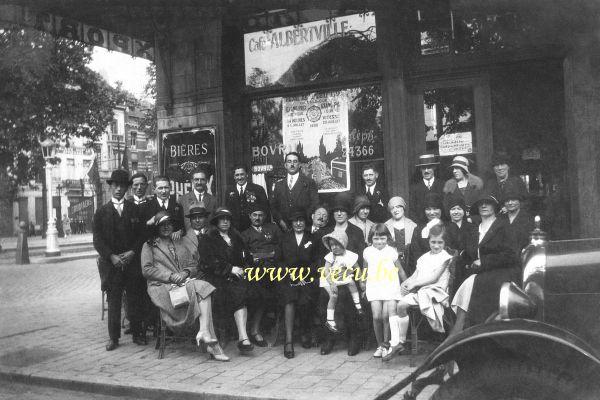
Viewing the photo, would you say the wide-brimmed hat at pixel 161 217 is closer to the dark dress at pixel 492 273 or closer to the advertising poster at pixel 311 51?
the advertising poster at pixel 311 51

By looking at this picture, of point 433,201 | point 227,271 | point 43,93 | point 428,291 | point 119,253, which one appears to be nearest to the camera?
point 428,291

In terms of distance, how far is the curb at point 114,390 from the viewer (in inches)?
201

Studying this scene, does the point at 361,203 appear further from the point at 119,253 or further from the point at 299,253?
the point at 119,253

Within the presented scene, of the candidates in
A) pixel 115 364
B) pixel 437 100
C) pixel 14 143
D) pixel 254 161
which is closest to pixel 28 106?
pixel 14 143

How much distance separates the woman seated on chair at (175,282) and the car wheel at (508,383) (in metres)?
3.77

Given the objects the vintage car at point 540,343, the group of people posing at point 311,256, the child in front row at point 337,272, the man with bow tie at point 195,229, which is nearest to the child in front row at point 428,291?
the group of people posing at point 311,256

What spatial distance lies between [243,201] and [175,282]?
58.3 inches

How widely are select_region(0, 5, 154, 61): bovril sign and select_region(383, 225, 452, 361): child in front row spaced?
6.11 metres

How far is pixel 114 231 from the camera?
710 centimetres

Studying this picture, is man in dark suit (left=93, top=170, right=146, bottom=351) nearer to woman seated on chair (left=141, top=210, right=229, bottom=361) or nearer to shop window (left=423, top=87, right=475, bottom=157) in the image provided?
woman seated on chair (left=141, top=210, right=229, bottom=361)

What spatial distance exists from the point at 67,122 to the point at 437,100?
10475mm

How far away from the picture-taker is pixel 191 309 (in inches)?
249

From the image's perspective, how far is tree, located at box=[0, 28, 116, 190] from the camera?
9062mm

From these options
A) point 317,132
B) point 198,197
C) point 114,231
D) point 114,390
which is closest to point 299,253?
point 198,197
